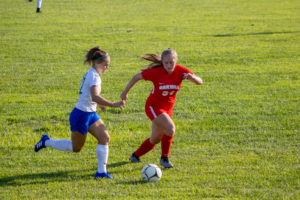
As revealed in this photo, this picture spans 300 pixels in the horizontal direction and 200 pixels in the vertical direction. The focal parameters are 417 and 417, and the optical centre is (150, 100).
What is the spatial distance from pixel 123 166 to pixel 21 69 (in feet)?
26.7

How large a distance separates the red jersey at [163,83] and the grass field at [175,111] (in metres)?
1.07

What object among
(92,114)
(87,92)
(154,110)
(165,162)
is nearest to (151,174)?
(165,162)

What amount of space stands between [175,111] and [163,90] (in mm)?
3023

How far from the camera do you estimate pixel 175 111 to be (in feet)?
31.1

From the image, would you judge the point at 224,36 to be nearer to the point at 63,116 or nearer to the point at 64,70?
the point at 64,70

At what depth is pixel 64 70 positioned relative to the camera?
1352 cm

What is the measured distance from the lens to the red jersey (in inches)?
255

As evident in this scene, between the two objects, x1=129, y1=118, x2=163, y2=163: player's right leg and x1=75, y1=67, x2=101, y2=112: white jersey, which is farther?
x1=129, y1=118, x2=163, y2=163: player's right leg

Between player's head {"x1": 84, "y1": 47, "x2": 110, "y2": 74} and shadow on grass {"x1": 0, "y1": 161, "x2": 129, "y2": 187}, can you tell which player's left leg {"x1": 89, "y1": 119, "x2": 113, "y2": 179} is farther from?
player's head {"x1": 84, "y1": 47, "x2": 110, "y2": 74}

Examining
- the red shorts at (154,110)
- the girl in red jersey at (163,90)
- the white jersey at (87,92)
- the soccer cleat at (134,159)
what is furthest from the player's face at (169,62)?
the soccer cleat at (134,159)

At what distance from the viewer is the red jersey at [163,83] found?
21.3 feet

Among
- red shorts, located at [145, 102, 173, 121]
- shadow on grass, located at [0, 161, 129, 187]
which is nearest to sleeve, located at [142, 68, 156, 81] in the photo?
red shorts, located at [145, 102, 173, 121]

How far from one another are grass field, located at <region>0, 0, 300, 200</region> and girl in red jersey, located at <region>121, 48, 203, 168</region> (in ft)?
1.76

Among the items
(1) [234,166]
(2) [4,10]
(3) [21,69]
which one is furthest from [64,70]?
(2) [4,10]
